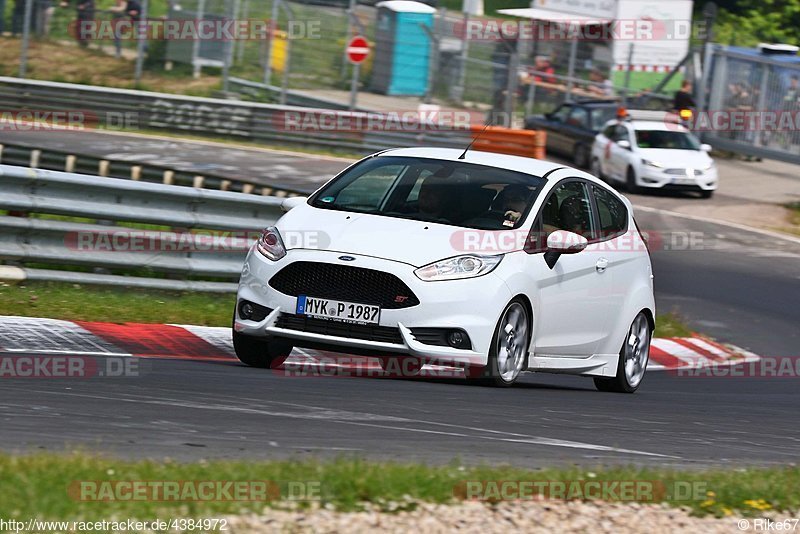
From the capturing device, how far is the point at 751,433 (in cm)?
920

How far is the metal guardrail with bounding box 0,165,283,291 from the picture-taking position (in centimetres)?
1208

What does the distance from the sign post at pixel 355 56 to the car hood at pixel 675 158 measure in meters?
7.25

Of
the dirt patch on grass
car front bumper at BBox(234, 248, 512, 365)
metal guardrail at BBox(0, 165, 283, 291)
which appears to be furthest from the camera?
the dirt patch on grass

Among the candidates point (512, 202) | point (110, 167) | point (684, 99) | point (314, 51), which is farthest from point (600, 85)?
point (512, 202)

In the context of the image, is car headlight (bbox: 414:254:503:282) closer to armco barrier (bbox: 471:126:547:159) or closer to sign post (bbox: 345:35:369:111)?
armco barrier (bbox: 471:126:547:159)

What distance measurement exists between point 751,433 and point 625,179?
20898mm

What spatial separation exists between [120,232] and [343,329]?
4041 mm

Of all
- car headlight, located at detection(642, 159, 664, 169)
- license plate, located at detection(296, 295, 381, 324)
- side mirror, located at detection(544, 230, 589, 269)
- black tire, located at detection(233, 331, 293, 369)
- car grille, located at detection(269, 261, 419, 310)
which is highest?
side mirror, located at detection(544, 230, 589, 269)

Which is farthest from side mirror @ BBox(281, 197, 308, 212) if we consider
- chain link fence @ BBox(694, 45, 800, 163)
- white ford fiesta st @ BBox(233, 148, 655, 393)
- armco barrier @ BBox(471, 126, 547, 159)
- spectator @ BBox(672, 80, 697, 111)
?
spectator @ BBox(672, 80, 697, 111)

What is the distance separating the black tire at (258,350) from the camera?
31.9 ft

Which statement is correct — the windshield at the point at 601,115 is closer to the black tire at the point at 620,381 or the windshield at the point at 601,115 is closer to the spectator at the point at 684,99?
the spectator at the point at 684,99

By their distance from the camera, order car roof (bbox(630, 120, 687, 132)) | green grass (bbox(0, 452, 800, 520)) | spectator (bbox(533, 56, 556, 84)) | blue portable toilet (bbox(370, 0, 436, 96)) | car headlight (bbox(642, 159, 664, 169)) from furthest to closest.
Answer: spectator (bbox(533, 56, 556, 84)) < blue portable toilet (bbox(370, 0, 436, 96)) < car roof (bbox(630, 120, 687, 132)) < car headlight (bbox(642, 159, 664, 169)) < green grass (bbox(0, 452, 800, 520))

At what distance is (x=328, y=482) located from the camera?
5.80 m

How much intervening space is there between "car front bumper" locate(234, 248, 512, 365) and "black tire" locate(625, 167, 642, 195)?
67.7ft
